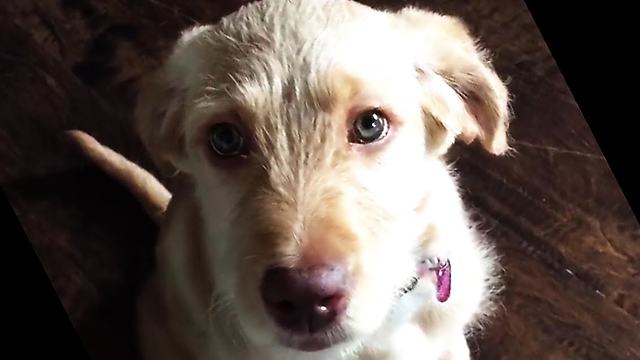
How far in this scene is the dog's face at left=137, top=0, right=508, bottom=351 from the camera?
4.19 ft

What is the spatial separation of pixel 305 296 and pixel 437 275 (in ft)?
1.19

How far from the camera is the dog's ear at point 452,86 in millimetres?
1424

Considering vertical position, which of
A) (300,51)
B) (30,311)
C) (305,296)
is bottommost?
(30,311)

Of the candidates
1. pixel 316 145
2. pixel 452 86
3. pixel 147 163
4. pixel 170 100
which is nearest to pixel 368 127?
pixel 316 145

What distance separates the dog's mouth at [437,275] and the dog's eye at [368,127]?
229 millimetres

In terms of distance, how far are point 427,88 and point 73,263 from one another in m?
0.87

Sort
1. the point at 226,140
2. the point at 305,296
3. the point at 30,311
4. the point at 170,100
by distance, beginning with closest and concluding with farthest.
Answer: the point at 305,296 < the point at 226,140 < the point at 170,100 < the point at 30,311

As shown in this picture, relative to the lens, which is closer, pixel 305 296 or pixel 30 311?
pixel 305 296

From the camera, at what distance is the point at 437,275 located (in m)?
1.56

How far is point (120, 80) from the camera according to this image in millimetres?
2158

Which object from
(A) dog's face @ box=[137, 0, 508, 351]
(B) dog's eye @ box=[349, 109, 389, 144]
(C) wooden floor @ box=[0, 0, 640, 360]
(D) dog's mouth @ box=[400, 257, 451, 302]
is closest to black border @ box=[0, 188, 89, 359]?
(C) wooden floor @ box=[0, 0, 640, 360]

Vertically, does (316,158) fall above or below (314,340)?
above

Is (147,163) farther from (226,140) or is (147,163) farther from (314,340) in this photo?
(314,340)

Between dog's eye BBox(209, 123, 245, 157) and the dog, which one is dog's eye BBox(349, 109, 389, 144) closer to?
the dog
